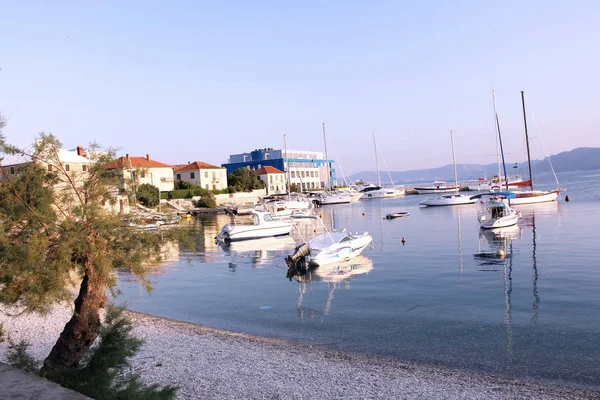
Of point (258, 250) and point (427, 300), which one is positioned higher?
point (258, 250)

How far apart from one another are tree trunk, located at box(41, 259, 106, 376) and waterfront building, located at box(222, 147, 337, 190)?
12810cm

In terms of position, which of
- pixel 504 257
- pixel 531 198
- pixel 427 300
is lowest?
pixel 427 300

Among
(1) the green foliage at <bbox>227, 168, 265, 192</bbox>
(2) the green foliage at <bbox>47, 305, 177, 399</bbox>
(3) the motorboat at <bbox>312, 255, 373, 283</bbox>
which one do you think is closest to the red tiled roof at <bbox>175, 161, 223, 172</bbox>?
(1) the green foliage at <bbox>227, 168, 265, 192</bbox>

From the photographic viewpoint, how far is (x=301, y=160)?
153 m

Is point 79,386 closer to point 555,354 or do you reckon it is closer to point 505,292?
point 555,354

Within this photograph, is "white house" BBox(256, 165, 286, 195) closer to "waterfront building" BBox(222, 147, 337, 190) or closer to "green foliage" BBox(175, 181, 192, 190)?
"waterfront building" BBox(222, 147, 337, 190)

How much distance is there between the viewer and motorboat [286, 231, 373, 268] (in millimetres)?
30844

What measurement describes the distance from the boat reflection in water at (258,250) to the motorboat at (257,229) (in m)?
0.60

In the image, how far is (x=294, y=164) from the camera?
147 meters

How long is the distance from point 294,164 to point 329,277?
119 meters

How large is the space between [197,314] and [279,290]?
5.08 meters

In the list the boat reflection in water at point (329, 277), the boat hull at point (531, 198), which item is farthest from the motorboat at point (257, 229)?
the boat hull at point (531, 198)

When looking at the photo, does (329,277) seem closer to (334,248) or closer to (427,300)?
(334,248)

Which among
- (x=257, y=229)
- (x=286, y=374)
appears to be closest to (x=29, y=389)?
(x=286, y=374)
